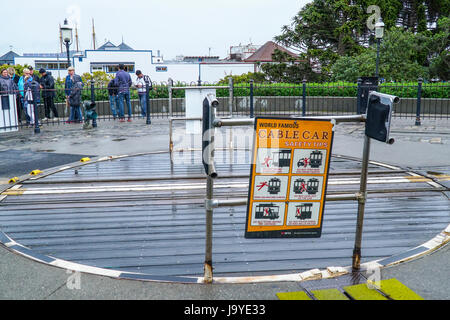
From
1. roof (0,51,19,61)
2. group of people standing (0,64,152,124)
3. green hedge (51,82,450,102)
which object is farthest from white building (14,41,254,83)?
group of people standing (0,64,152,124)

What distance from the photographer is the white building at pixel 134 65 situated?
265ft

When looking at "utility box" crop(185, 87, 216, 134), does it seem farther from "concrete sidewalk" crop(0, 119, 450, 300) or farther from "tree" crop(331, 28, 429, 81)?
"tree" crop(331, 28, 429, 81)

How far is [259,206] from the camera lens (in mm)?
4070

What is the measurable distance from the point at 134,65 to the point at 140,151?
75.7m

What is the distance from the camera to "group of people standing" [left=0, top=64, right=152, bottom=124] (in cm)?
1589

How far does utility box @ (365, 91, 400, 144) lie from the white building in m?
73.9

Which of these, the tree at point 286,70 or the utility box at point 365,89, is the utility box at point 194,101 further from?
the tree at point 286,70

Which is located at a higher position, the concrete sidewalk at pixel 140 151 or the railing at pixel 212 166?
the railing at pixel 212 166

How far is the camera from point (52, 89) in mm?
16984

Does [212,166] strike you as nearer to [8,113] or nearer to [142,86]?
[8,113]

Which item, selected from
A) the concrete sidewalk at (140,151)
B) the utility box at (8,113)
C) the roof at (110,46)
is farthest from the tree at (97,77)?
the roof at (110,46)

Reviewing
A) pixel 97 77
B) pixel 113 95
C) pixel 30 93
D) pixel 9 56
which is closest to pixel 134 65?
pixel 9 56

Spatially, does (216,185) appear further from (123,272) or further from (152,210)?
(123,272)
